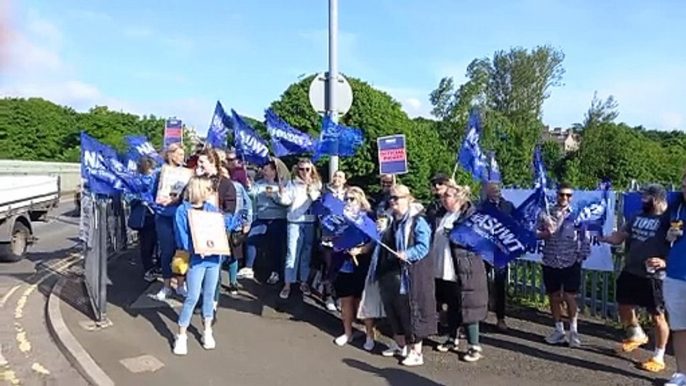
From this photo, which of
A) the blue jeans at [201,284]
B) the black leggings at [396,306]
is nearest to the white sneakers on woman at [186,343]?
the blue jeans at [201,284]

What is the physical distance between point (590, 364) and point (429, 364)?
1518 millimetres

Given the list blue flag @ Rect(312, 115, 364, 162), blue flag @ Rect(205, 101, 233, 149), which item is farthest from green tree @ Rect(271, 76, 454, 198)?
blue flag @ Rect(312, 115, 364, 162)

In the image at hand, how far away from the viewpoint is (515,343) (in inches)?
289

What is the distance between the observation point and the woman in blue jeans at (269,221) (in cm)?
952

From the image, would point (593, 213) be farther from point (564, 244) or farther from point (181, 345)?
point (181, 345)

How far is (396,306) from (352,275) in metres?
0.79

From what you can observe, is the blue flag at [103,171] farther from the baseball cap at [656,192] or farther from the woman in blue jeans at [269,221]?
the baseball cap at [656,192]

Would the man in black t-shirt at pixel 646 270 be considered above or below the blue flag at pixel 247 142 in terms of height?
below

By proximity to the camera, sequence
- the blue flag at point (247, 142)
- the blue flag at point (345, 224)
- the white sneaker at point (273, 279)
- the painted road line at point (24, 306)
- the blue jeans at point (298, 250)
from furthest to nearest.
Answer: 1. the blue flag at point (247, 142)
2. the white sneaker at point (273, 279)
3. the blue jeans at point (298, 250)
4. the blue flag at point (345, 224)
5. the painted road line at point (24, 306)

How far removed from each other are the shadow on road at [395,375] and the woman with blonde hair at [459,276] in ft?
2.37

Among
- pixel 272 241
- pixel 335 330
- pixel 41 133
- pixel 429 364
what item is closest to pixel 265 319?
pixel 335 330

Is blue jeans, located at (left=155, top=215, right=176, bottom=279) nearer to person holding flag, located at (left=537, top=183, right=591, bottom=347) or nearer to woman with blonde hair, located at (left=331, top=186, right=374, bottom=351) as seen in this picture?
woman with blonde hair, located at (left=331, top=186, right=374, bottom=351)

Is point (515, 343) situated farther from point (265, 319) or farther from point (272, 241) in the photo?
point (272, 241)

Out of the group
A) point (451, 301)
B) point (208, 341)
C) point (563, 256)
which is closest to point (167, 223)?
point (208, 341)
